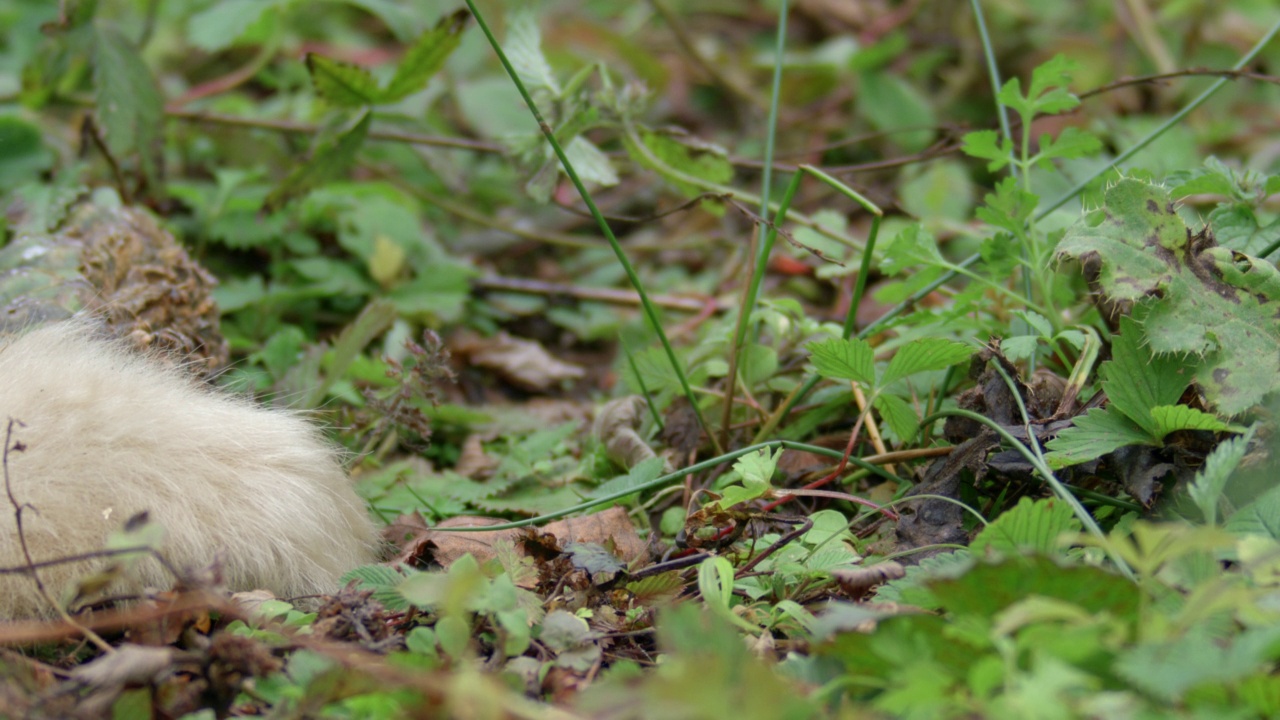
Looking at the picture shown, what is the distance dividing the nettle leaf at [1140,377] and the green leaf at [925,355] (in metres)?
0.23

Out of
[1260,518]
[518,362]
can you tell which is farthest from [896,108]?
[1260,518]

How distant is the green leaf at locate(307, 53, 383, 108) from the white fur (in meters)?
1.13

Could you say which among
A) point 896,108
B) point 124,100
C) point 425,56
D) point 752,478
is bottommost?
point 752,478

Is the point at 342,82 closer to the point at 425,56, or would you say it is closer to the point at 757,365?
the point at 425,56

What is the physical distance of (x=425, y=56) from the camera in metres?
2.66

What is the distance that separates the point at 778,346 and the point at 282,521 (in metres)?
1.19

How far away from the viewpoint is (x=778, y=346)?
Answer: 7.52ft

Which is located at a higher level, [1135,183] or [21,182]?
[1135,183]

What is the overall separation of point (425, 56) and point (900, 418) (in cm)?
164

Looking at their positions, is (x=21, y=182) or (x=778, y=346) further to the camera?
(x=21, y=182)

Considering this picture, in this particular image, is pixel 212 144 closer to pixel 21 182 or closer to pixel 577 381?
pixel 21 182

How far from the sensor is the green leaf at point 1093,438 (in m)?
1.50

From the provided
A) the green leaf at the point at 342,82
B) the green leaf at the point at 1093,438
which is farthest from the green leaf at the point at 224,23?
the green leaf at the point at 1093,438

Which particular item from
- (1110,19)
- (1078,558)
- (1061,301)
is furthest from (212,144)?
(1110,19)
